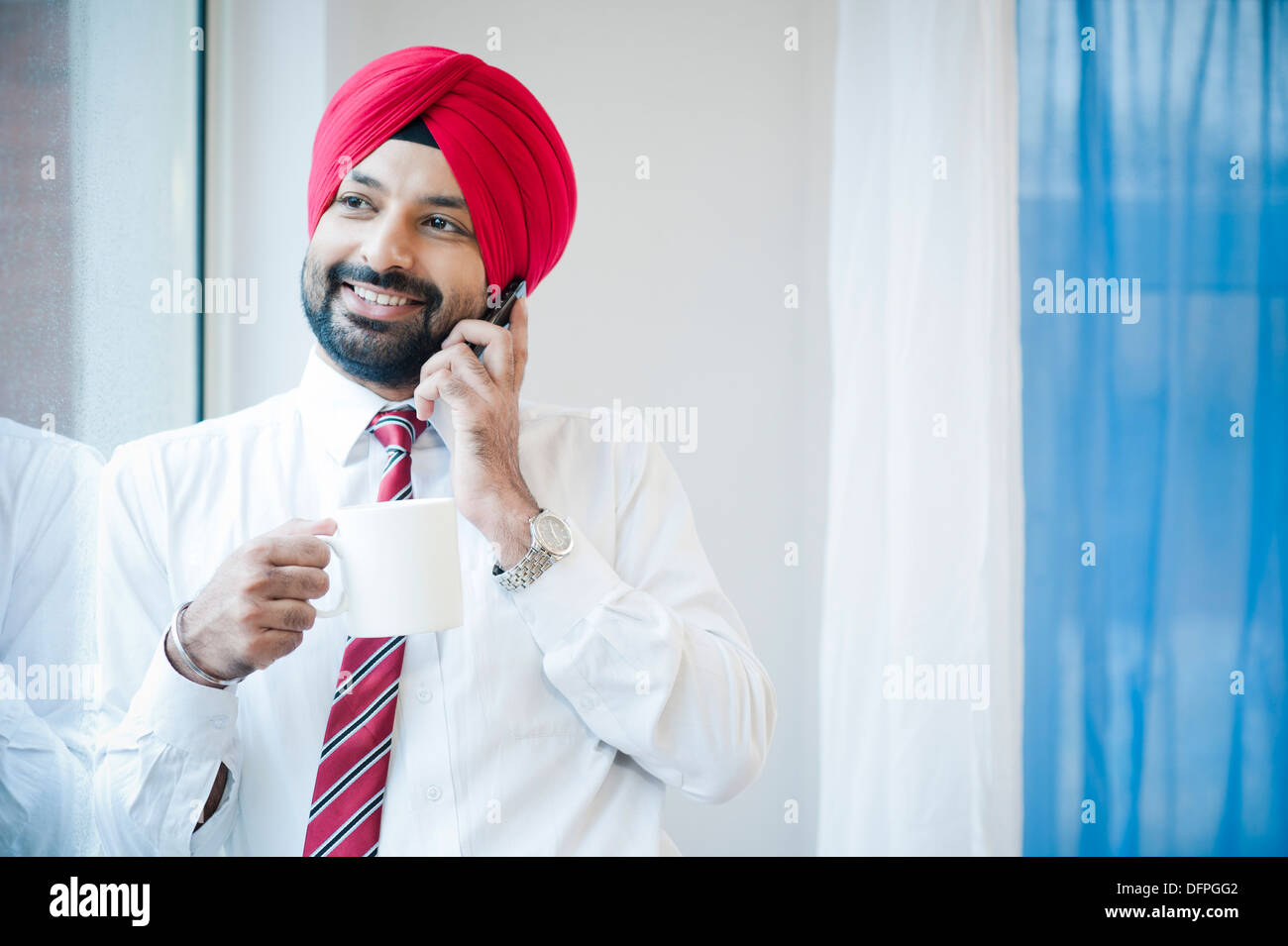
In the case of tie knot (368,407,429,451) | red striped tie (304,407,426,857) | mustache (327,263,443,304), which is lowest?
red striped tie (304,407,426,857)

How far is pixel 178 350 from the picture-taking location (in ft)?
4.06

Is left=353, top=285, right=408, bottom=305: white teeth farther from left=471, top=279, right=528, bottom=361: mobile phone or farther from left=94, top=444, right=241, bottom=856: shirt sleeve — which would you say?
left=94, top=444, right=241, bottom=856: shirt sleeve

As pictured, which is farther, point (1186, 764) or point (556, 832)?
point (1186, 764)

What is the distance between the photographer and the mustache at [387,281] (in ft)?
3.15

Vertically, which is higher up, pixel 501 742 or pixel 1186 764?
pixel 501 742

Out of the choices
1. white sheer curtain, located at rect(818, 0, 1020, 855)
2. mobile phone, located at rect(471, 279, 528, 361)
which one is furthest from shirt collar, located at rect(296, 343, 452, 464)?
white sheer curtain, located at rect(818, 0, 1020, 855)

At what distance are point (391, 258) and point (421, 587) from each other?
1.21ft

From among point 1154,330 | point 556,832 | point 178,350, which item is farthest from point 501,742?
point 1154,330

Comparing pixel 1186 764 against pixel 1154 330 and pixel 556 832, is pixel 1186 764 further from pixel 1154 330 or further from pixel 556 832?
pixel 556 832

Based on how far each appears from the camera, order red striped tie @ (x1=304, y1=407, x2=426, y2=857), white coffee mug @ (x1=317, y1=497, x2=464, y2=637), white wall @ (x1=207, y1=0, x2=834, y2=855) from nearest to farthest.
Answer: white coffee mug @ (x1=317, y1=497, x2=464, y2=637) → red striped tie @ (x1=304, y1=407, x2=426, y2=857) → white wall @ (x1=207, y1=0, x2=834, y2=855)

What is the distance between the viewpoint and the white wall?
121 centimetres

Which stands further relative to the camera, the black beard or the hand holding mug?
the black beard

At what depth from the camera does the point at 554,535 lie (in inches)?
35.4

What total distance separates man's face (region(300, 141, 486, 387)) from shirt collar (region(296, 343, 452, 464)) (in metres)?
0.02
